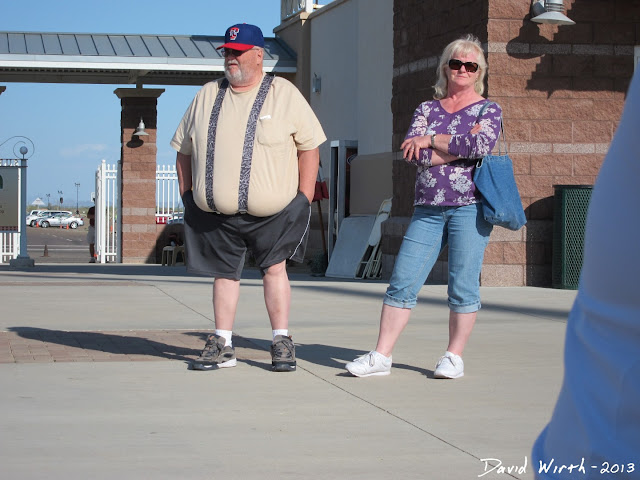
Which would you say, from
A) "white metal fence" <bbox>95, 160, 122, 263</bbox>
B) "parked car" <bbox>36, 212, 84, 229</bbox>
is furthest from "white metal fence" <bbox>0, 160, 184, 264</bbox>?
"parked car" <bbox>36, 212, 84, 229</bbox>

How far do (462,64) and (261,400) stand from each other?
199 centimetres

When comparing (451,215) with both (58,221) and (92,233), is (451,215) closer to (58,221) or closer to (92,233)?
(92,233)

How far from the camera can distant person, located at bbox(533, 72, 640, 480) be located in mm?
1191

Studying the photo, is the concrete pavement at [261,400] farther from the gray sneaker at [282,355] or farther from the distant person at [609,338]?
the distant person at [609,338]

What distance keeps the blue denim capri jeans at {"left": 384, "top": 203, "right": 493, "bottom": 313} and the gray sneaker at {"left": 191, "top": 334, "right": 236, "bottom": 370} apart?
3.18ft

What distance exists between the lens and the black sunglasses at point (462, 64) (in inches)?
213

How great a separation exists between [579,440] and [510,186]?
4.23 meters

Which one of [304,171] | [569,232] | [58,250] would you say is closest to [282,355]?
[304,171]

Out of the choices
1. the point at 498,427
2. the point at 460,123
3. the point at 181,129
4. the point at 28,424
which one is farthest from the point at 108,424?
the point at 460,123

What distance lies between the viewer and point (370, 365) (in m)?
5.56

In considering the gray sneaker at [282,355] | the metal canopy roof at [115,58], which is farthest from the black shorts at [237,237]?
the metal canopy roof at [115,58]

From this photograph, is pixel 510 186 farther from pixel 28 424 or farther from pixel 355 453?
pixel 28 424

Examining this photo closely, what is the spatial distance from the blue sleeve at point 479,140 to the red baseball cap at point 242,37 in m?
1.21

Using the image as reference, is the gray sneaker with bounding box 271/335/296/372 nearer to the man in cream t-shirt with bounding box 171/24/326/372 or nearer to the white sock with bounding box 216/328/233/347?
the man in cream t-shirt with bounding box 171/24/326/372
